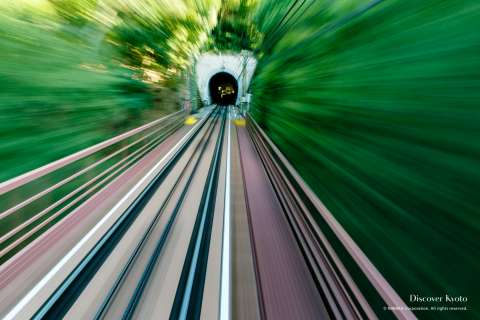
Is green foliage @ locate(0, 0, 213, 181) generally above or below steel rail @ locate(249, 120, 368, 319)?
above

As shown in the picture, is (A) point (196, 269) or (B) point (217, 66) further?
(B) point (217, 66)

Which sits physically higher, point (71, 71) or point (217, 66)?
point (217, 66)

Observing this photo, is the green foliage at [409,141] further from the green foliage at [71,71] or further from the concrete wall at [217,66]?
the concrete wall at [217,66]

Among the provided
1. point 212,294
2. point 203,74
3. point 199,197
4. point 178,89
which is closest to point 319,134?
point 212,294

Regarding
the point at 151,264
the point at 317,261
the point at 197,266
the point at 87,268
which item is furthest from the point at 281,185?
the point at 87,268

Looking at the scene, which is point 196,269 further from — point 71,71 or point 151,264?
point 71,71

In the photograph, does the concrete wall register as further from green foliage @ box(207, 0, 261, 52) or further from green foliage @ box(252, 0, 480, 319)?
green foliage @ box(252, 0, 480, 319)

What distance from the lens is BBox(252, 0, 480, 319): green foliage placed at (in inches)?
33.8

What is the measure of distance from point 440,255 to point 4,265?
3.52 metres

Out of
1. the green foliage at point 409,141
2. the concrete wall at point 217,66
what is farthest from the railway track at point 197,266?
the concrete wall at point 217,66

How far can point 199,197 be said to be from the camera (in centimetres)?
347

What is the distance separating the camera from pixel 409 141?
42.9 inches

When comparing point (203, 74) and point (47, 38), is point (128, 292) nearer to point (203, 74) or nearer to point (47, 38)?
point (47, 38)

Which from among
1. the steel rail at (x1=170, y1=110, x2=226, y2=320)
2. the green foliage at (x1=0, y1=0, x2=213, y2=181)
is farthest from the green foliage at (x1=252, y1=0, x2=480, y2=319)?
the green foliage at (x1=0, y1=0, x2=213, y2=181)
